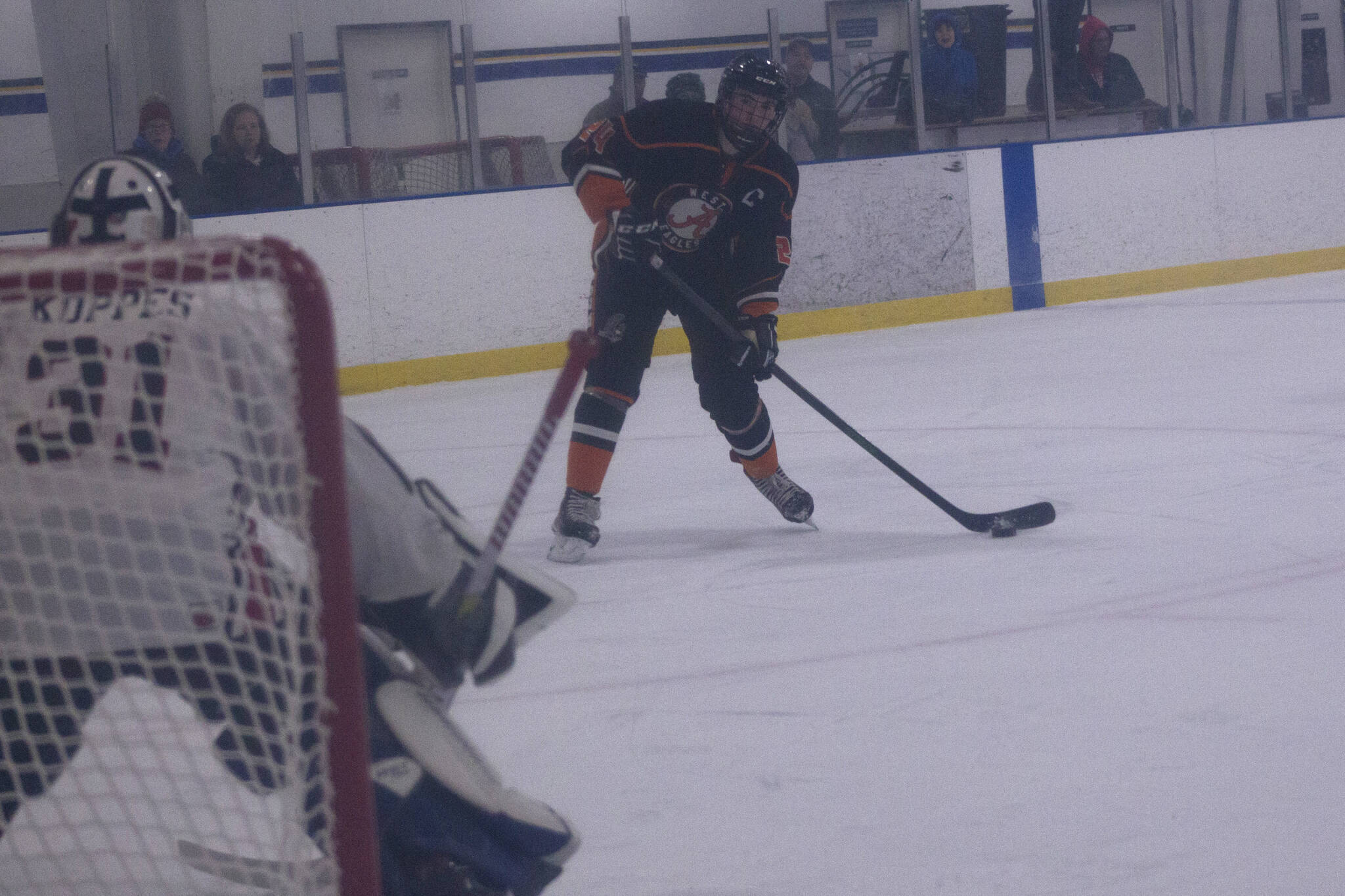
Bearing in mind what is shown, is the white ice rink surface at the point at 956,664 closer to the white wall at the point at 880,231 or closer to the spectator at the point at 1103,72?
the white wall at the point at 880,231

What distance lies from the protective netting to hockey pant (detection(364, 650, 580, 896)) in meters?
4.89

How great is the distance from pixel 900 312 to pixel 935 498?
3.89 metres

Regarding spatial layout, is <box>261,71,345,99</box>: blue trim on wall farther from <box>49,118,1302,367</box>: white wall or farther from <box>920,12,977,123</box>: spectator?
<box>920,12,977,123</box>: spectator

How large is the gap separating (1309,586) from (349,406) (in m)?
3.69

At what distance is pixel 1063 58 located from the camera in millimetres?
7215

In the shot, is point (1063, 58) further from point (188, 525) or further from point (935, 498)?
point (188, 525)

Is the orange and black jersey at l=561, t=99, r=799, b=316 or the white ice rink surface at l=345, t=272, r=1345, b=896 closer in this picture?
the white ice rink surface at l=345, t=272, r=1345, b=896

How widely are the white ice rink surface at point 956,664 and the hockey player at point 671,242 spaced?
0.95 ft

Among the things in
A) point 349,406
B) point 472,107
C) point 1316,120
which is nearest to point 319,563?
point 349,406

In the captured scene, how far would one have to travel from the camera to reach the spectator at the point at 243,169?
5527mm

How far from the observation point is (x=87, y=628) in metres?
1.00

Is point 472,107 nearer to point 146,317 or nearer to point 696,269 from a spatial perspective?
point 696,269

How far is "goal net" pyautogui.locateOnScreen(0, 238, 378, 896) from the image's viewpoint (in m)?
0.90

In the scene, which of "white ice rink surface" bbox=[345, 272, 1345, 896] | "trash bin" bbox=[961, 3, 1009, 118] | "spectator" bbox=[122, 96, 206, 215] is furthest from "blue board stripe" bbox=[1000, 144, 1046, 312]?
"spectator" bbox=[122, 96, 206, 215]
